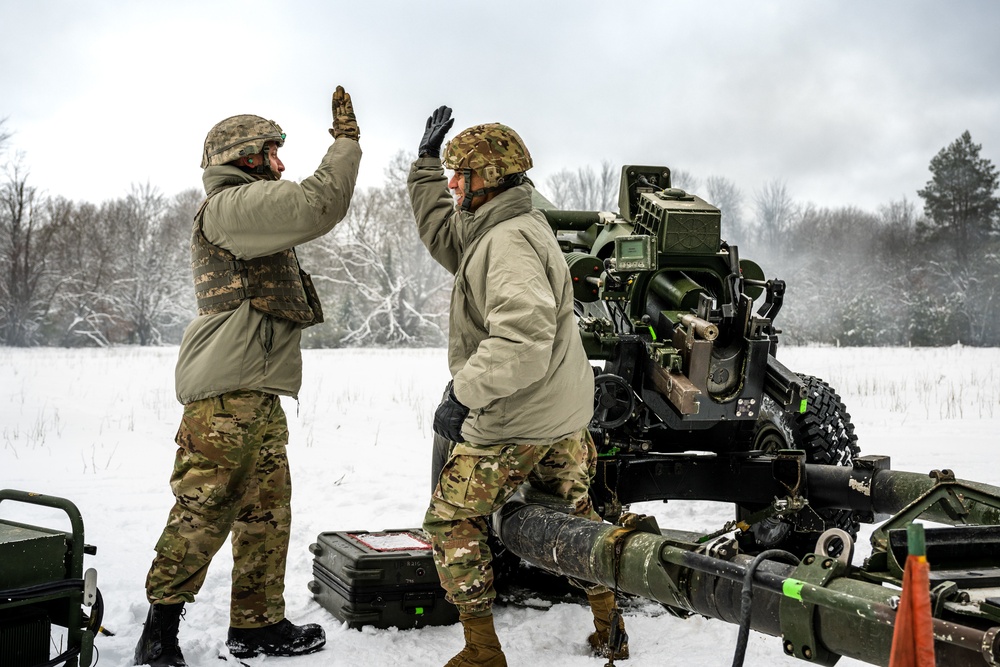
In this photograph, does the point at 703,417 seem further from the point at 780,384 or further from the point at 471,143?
the point at 471,143

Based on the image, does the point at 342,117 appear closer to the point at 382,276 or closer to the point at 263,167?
the point at 263,167

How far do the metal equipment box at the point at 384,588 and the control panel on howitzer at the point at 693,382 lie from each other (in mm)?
1145

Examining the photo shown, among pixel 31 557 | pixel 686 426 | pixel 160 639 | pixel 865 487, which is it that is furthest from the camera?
pixel 686 426

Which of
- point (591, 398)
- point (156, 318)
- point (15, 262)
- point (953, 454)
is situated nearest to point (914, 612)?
point (591, 398)

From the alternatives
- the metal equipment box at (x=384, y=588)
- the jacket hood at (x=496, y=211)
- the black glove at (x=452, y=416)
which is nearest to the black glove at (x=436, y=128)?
the jacket hood at (x=496, y=211)

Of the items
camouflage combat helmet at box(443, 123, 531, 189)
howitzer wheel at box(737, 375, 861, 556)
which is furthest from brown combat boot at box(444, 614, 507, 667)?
howitzer wheel at box(737, 375, 861, 556)

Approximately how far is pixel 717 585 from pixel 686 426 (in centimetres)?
248

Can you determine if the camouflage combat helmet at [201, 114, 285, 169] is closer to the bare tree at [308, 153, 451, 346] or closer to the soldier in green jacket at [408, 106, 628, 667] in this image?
the soldier in green jacket at [408, 106, 628, 667]

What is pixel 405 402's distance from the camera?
1327 centimetres

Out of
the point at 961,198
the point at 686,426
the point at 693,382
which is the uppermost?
the point at 961,198

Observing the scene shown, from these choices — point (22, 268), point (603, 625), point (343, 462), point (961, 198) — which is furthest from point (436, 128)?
point (961, 198)

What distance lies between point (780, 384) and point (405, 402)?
838cm

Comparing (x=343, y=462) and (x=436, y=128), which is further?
(x=343, y=462)

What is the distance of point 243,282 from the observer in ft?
13.9
